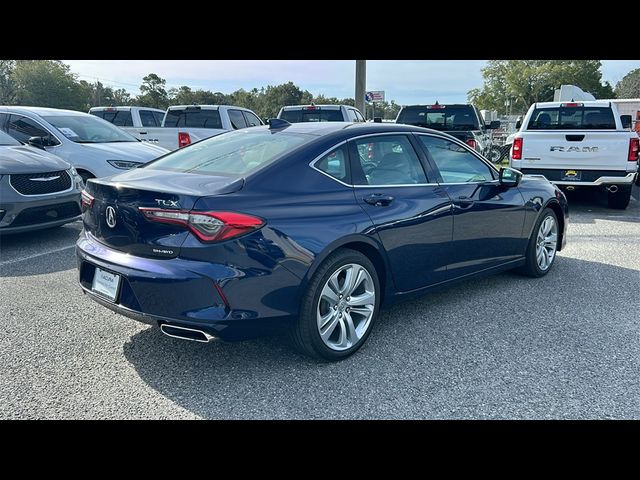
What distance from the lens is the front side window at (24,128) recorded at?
323 inches

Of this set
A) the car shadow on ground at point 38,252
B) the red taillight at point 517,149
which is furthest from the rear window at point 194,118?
the red taillight at point 517,149

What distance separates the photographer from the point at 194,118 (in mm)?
12633

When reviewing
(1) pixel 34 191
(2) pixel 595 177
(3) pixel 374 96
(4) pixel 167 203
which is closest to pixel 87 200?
(4) pixel 167 203

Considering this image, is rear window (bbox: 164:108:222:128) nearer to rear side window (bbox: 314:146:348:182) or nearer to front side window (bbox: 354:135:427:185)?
front side window (bbox: 354:135:427:185)

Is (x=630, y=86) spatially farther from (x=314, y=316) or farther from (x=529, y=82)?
(x=314, y=316)

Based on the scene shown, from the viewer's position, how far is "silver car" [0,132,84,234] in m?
6.00

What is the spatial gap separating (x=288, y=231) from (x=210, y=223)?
18.4 inches

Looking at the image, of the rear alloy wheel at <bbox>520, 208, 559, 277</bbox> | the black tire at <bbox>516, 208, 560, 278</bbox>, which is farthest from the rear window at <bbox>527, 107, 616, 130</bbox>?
the black tire at <bbox>516, 208, 560, 278</bbox>

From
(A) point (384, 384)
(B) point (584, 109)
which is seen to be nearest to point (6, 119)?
(A) point (384, 384)

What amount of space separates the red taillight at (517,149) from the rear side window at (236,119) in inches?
255

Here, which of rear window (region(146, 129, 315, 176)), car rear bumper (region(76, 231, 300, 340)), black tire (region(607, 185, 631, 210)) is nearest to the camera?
car rear bumper (region(76, 231, 300, 340))

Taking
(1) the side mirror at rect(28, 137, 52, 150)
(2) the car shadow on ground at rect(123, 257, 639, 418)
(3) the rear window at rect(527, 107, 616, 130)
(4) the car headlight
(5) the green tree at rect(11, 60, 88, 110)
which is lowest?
(2) the car shadow on ground at rect(123, 257, 639, 418)

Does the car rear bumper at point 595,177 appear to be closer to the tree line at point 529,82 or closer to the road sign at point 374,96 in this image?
the road sign at point 374,96

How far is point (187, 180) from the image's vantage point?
3.19 m
